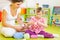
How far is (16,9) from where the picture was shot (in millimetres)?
1398

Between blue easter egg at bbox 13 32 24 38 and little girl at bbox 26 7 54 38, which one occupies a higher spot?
little girl at bbox 26 7 54 38

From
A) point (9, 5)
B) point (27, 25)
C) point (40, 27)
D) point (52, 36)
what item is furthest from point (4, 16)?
point (52, 36)

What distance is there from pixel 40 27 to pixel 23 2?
0.26 metres

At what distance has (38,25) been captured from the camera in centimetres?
141

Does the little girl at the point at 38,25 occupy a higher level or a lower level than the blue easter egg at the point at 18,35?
→ higher

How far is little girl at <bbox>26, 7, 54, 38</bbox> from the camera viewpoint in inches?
54.9

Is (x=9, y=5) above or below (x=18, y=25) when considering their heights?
above

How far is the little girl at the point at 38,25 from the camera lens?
1.40m

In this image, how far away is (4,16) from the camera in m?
1.37

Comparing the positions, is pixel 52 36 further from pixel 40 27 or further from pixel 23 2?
pixel 23 2

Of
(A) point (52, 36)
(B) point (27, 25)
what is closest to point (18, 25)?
(B) point (27, 25)

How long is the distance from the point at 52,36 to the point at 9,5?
17.5 inches

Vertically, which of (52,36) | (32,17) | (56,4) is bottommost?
(52,36)

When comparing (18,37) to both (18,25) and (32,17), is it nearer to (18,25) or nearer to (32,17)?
(18,25)
